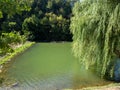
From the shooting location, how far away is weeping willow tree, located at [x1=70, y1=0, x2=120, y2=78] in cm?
1547

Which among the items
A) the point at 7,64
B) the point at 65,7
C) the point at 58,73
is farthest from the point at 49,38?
the point at 58,73

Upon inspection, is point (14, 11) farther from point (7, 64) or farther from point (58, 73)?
point (7, 64)

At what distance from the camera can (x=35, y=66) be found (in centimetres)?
2631

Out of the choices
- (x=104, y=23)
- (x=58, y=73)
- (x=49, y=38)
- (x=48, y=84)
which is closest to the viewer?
(x=104, y=23)

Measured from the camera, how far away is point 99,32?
16422 mm

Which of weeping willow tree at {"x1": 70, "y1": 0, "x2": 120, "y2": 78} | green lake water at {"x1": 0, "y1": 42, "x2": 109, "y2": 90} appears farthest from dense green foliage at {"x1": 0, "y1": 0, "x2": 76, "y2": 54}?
weeping willow tree at {"x1": 70, "y1": 0, "x2": 120, "y2": 78}

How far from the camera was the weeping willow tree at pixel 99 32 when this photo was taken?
1547 centimetres

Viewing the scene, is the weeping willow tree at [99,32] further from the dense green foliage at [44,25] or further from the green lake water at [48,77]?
the dense green foliage at [44,25]

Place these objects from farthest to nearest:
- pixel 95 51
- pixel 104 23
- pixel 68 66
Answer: pixel 68 66, pixel 95 51, pixel 104 23

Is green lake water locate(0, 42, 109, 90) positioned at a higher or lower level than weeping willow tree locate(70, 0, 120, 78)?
lower

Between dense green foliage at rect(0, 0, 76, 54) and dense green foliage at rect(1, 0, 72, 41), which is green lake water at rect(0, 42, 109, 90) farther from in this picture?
dense green foliage at rect(1, 0, 72, 41)

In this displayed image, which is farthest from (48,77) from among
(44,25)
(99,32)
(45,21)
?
(45,21)

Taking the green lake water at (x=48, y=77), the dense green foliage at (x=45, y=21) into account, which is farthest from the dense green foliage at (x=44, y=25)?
the green lake water at (x=48, y=77)

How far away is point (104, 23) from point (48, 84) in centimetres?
585
